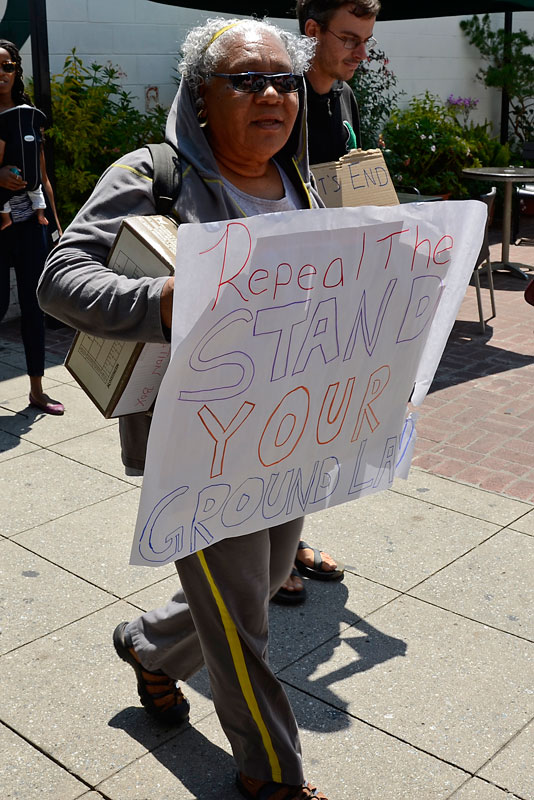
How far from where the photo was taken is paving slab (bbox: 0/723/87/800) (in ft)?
8.51

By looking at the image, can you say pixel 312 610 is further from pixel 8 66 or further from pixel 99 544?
pixel 8 66

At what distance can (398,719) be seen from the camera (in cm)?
292

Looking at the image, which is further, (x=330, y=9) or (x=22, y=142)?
(x=22, y=142)

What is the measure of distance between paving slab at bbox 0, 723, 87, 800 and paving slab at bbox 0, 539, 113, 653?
1.82ft

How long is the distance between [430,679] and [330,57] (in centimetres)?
228

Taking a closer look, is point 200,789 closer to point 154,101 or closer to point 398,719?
point 398,719

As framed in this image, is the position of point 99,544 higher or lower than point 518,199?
lower

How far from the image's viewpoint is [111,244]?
2.21 metres

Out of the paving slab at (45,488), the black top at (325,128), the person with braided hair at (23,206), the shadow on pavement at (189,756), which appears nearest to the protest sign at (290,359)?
the shadow on pavement at (189,756)

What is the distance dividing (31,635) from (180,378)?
1672 mm

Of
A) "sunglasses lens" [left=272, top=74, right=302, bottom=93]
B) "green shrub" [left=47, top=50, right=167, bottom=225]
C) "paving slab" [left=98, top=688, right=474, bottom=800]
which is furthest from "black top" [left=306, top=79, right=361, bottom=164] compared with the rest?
"green shrub" [left=47, top=50, right=167, bottom=225]

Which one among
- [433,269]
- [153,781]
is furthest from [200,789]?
[433,269]

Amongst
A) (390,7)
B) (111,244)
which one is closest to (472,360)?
(390,7)

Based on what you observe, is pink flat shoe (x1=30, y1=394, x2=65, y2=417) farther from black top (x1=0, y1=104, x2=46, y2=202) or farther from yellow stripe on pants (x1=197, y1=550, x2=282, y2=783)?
yellow stripe on pants (x1=197, y1=550, x2=282, y2=783)
